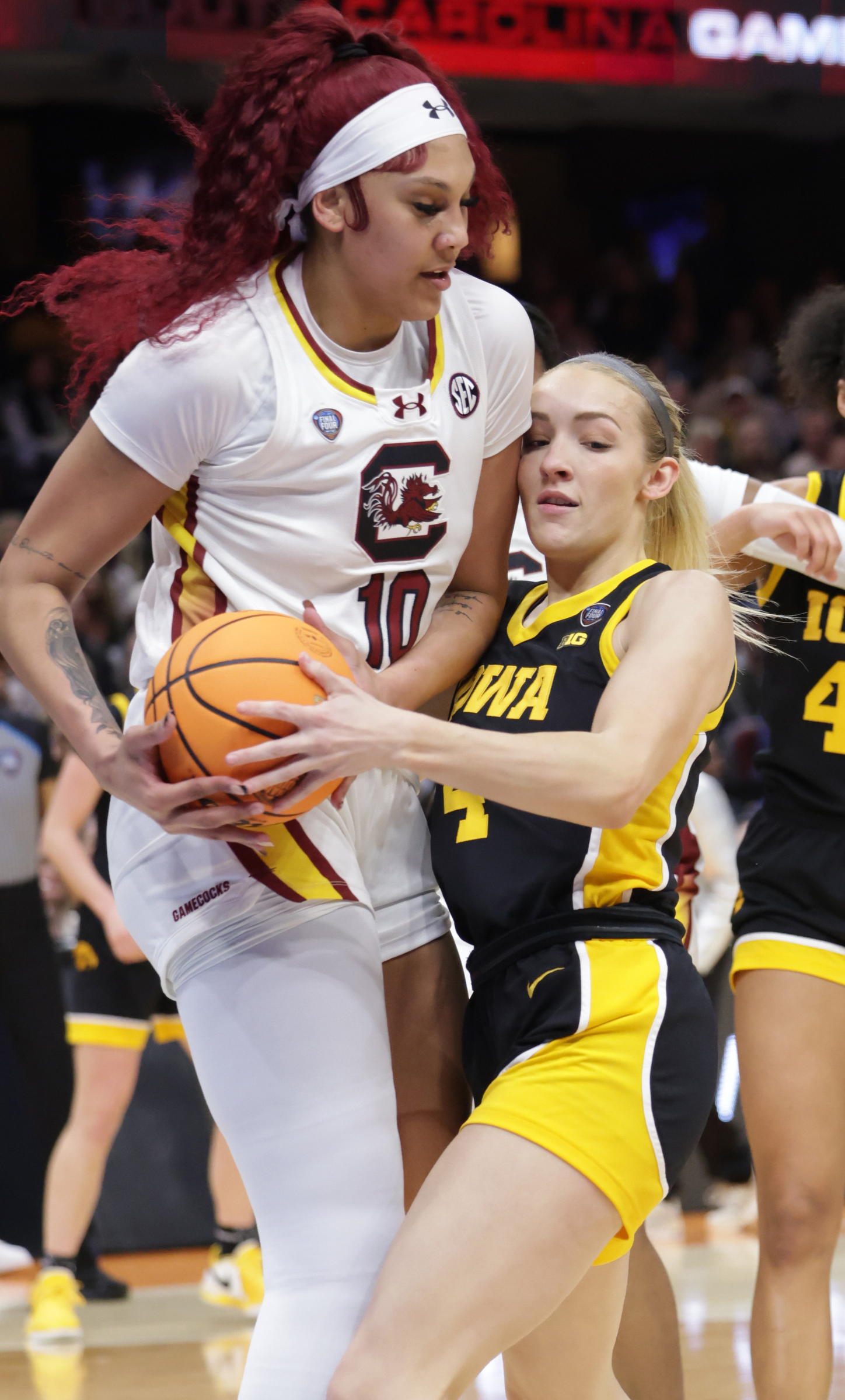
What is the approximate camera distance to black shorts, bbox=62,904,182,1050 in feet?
17.5

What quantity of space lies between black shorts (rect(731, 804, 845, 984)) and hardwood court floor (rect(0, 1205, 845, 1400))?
134 centimetres

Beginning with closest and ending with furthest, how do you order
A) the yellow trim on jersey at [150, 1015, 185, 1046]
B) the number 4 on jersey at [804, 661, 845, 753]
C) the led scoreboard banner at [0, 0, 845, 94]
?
the number 4 on jersey at [804, 661, 845, 753] < the yellow trim on jersey at [150, 1015, 185, 1046] < the led scoreboard banner at [0, 0, 845, 94]

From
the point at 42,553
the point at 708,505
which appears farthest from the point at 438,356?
the point at 708,505

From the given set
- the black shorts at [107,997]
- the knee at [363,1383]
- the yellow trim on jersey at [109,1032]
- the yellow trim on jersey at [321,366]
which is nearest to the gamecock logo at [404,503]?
the yellow trim on jersey at [321,366]

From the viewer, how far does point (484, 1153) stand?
205 centimetres

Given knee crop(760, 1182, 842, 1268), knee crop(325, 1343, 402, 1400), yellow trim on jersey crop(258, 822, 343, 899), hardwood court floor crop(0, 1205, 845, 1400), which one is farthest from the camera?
hardwood court floor crop(0, 1205, 845, 1400)

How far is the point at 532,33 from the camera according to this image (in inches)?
376

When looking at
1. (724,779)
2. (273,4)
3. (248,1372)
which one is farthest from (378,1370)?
(273,4)

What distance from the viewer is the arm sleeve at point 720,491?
10.6 feet

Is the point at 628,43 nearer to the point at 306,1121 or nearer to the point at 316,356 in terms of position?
the point at 316,356

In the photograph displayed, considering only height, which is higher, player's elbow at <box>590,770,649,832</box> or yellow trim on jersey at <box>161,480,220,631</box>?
yellow trim on jersey at <box>161,480,220,631</box>

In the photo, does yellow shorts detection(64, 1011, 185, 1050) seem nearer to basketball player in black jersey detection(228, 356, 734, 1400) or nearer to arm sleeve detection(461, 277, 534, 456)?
basketball player in black jersey detection(228, 356, 734, 1400)

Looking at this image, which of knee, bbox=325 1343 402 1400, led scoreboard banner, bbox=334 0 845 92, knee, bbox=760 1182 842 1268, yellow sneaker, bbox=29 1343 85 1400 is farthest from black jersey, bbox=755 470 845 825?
led scoreboard banner, bbox=334 0 845 92

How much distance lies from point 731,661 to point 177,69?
8718 mm
